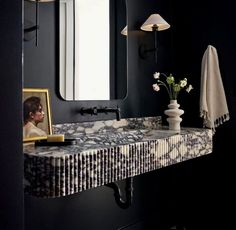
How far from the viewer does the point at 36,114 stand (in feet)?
5.25

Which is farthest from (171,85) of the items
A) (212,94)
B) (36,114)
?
(36,114)

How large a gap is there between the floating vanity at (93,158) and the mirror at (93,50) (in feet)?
0.76

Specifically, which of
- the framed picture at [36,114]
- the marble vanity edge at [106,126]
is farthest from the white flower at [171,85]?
the framed picture at [36,114]

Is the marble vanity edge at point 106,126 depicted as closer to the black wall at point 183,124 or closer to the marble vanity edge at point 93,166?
the black wall at point 183,124

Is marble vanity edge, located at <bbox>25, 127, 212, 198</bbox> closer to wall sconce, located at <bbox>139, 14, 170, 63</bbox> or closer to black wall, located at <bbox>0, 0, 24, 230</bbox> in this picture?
black wall, located at <bbox>0, 0, 24, 230</bbox>

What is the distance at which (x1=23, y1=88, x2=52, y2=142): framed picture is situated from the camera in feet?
5.07

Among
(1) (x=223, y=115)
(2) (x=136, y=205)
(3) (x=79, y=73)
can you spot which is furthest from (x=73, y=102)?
(1) (x=223, y=115)

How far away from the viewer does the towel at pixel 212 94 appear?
2.43 meters

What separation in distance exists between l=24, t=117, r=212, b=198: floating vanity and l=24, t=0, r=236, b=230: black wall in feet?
1.35

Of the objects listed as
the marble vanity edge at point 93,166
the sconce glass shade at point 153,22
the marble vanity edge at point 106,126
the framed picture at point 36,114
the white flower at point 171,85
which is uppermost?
the sconce glass shade at point 153,22

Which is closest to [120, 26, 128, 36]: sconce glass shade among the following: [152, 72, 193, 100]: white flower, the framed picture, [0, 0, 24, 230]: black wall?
[152, 72, 193, 100]: white flower

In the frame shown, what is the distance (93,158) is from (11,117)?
504 millimetres

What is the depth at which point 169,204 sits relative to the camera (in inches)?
107

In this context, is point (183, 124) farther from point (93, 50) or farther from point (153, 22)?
point (93, 50)
